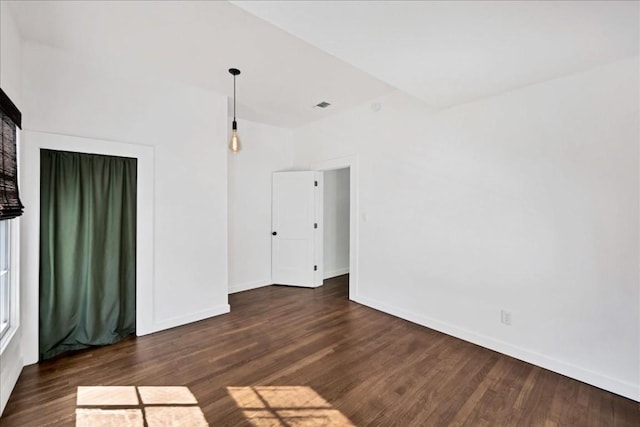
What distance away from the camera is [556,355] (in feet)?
8.14

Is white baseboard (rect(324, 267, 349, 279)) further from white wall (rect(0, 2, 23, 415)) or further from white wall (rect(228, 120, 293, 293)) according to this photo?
white wall (rect(0, 2, 23, 415))

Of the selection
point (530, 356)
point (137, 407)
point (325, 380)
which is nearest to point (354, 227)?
point (325, 380)

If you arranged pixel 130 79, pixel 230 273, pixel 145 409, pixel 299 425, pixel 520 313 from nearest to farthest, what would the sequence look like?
1. pixel 299 425
2. pixel 145 409
3. pixel 520 313
4. pixel 130 79
5. pixel 230 273

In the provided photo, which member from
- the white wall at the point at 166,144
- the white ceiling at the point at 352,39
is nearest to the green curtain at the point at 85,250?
the white wall at the point at 166,144

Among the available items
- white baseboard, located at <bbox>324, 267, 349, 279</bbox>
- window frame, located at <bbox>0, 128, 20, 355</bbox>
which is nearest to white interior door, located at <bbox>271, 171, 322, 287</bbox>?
white baseboard, located at <bbox>324, 267, 349, 279</bbox>

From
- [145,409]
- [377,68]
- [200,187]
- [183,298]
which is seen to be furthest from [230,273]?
[377,68]

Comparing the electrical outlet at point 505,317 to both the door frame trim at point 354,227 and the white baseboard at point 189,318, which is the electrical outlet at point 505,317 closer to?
the door frame trim at point 354,227

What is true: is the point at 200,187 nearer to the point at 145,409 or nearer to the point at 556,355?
the point at 145,409

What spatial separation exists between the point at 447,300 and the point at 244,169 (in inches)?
142

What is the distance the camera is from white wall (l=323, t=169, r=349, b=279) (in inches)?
219

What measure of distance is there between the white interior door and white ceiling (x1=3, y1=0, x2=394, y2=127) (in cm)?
155

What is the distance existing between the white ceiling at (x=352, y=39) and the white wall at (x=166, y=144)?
9.4 inches

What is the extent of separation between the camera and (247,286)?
15.8 ft

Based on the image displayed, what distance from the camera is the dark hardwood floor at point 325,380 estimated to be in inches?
76.7
